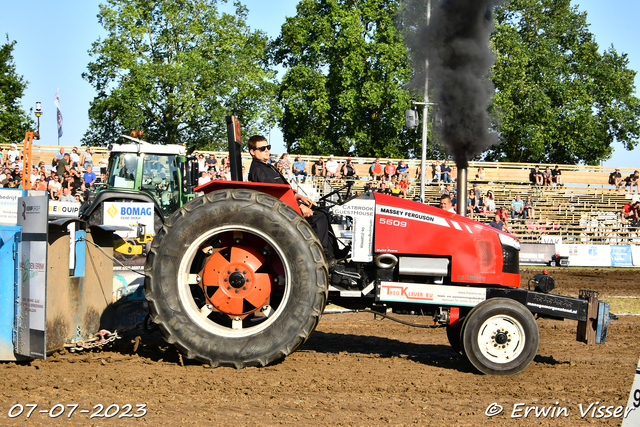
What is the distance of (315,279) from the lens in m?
4.70

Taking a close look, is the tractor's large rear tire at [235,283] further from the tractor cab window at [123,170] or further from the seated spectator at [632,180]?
the seated spectator at [632,180]

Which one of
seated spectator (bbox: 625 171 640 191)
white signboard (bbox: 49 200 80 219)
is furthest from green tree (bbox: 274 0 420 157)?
white signboard (bbox: 49 200 80 219)

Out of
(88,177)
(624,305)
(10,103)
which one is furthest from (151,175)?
(10,103)

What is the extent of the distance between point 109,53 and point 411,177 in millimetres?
→ 16201

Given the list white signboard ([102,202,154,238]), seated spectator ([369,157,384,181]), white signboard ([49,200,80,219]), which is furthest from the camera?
seated spectator ([369,157,384,181])

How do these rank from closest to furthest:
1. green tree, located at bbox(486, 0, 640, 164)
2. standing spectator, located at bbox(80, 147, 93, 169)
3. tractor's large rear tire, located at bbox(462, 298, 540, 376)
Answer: tractor's large rear tire, located at bbox(462, 298, 540, 376) < standing spectator, located at bbox(80, 147, 93, 169) < green tree, located at bbox(486, 0, 640, 164)

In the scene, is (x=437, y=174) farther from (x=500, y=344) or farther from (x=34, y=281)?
(x=34, y=281)

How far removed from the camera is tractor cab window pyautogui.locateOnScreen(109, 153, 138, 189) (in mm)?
10648

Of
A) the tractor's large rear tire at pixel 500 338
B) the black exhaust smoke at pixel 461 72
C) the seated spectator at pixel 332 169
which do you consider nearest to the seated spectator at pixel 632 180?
the seated spectator at pixel 332 169

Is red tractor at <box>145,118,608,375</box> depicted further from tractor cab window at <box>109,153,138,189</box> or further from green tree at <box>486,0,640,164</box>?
green tree at <box>486,0,640,164</box>

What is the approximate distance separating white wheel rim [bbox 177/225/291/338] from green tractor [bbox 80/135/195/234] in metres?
5.87

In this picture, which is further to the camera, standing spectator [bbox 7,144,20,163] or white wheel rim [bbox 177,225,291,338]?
standing spectator [bbox 7,144,20,163]

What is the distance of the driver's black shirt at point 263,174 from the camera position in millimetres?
5199

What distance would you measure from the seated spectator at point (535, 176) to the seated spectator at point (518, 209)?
13.6ft
